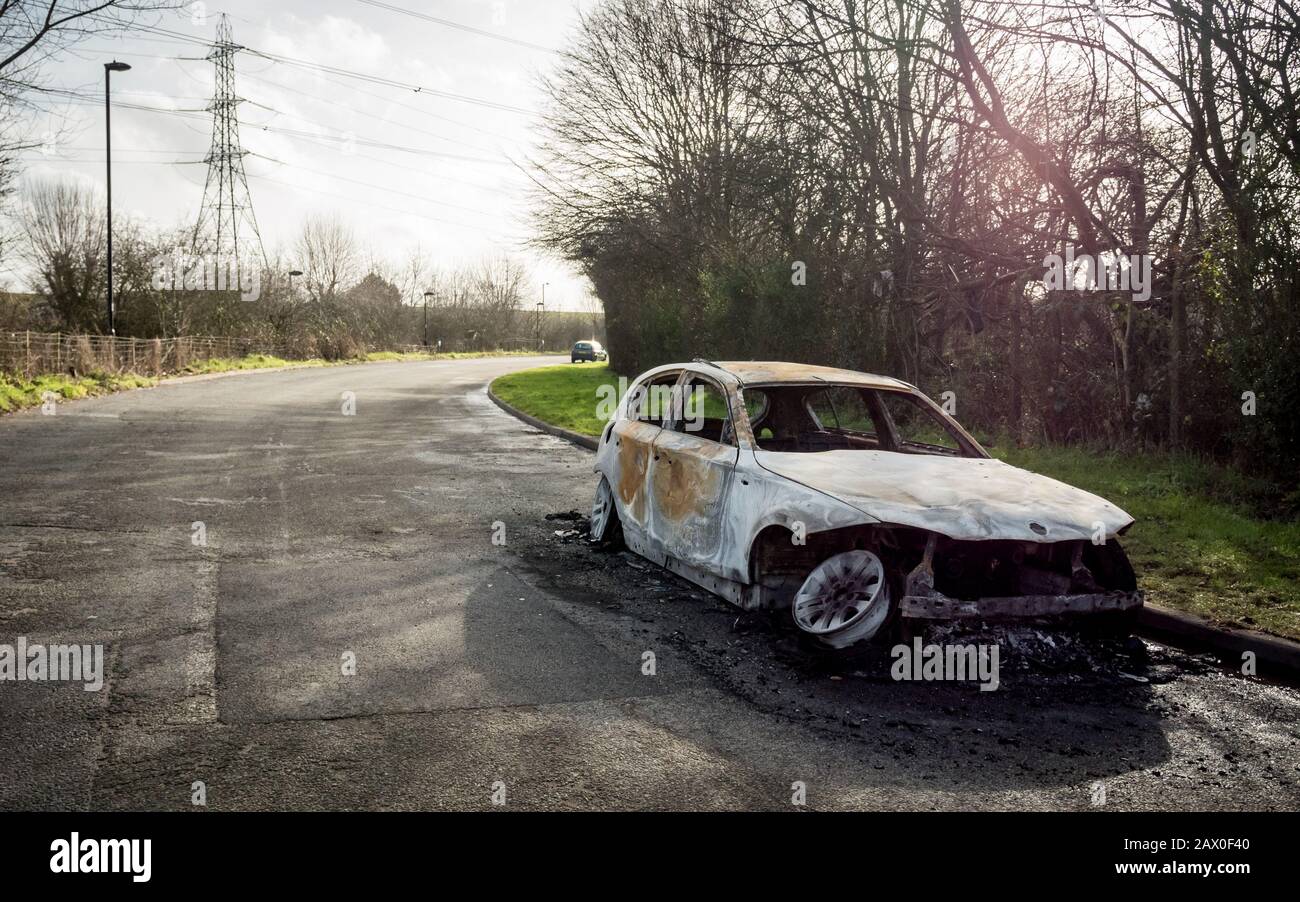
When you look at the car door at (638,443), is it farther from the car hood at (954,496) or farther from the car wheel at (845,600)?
the car wheel at (845,600)

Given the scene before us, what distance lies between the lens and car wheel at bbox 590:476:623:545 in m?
7.86

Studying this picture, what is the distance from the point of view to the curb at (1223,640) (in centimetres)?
529

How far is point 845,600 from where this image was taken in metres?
5.11

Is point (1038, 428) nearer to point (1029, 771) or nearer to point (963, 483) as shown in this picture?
point (963, 483)

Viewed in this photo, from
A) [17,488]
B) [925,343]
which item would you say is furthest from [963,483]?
[925,343]

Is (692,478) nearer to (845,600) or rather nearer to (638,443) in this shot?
(638,443)

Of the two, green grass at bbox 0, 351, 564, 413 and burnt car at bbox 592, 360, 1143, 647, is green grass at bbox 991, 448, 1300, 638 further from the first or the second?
green grass at bbox 0, 351, 564, 413

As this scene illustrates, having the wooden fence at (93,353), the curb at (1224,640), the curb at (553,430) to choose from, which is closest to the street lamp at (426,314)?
the wooden fence at (93,353)

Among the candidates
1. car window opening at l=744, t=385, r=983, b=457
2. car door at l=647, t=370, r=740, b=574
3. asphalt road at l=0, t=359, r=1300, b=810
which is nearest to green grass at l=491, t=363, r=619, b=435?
car window opening at l=744, t=385, r=983, b=457

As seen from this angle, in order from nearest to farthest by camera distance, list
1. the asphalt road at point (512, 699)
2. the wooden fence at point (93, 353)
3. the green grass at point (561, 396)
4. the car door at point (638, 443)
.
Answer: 1. the asphalt road at point (512, 699)
2. the car door at point (638, 443)
3. the green grass at point (561, 396)
4. the wooden fence at point (93, 353)

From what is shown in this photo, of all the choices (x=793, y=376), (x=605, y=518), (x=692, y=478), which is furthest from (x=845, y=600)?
(x=605, y=518)

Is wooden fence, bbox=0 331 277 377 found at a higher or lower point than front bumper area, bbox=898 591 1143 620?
higher

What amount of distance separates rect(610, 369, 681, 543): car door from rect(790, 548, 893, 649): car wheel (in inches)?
79.3

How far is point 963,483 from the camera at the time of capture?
18.0 ft
